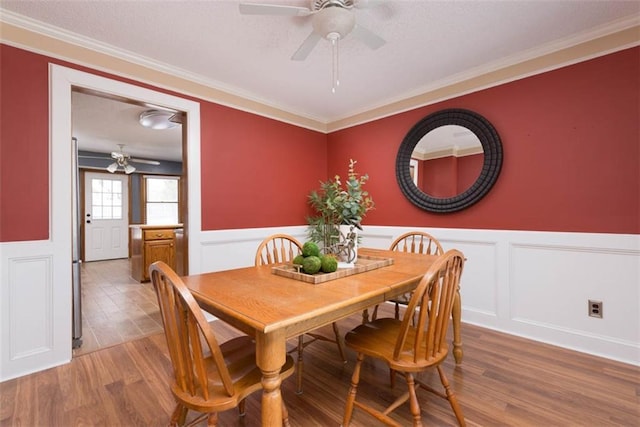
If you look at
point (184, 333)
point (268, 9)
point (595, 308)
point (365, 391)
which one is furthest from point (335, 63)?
point (595, 308)

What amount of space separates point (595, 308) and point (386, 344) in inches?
74.6

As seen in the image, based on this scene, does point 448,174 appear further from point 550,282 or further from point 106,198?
point 106,198

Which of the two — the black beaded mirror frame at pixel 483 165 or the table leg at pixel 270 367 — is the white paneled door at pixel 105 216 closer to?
the black beaded mirror frame at pixel 483 165

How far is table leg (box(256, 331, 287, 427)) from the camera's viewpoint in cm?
100

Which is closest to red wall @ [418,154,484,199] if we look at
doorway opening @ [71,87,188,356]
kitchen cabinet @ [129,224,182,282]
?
doorway opening @ [71,87,188,356]

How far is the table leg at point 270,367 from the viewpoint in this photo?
39.3 inches

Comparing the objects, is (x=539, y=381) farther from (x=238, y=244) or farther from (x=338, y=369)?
(x=238, y=244)

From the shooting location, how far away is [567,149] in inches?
91.7

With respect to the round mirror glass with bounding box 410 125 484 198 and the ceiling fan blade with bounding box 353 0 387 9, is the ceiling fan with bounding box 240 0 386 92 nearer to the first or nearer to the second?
the ceiling fan blade with bounding box 353 0 387 9

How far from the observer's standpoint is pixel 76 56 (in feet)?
7.29

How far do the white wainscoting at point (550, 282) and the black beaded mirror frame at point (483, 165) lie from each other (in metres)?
0.28

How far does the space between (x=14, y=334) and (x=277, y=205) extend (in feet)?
8.03

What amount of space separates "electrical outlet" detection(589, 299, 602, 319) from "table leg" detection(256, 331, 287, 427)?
2502mm

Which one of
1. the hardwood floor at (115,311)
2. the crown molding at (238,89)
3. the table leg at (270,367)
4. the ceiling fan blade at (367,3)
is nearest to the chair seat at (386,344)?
the table leg at (270,367)
